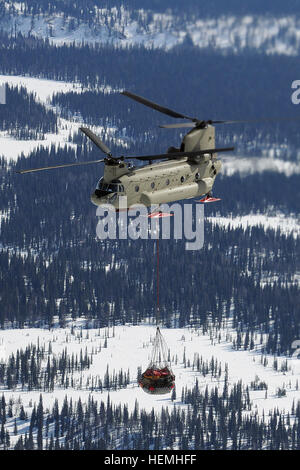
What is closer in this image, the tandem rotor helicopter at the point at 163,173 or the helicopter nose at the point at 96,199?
the tandem rotor helicopter at the point at 163,173

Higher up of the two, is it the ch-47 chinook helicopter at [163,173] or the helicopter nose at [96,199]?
the ch-47 chinook helicopter at [163,173]

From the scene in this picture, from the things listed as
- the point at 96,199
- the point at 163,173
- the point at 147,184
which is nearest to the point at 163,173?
the point at 163,173

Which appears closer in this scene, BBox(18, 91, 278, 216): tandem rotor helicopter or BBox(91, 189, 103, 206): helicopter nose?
BBox(18, 91, 278, 216): tandem rotor helicopter

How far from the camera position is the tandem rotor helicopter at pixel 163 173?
16175 centimetres

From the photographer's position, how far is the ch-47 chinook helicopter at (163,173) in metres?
162

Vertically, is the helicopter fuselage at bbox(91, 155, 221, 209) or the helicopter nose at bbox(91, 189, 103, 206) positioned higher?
the helicopter fuselage at bbox(91, 155, 221, 209)

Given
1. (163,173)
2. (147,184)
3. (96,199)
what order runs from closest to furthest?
(96,199), (147,184), (163,173)

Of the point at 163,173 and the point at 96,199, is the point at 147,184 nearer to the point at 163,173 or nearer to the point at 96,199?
the point at 163,173

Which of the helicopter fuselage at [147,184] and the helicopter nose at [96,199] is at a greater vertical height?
the helicopter fuselage at [147,184]

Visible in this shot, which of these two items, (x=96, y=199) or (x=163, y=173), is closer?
(x=96, y=199)

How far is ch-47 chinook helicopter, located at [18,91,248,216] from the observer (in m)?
162

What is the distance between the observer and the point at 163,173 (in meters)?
165

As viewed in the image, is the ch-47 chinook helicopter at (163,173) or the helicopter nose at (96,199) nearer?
the ch-47 chinook helicopter at (163,173)
